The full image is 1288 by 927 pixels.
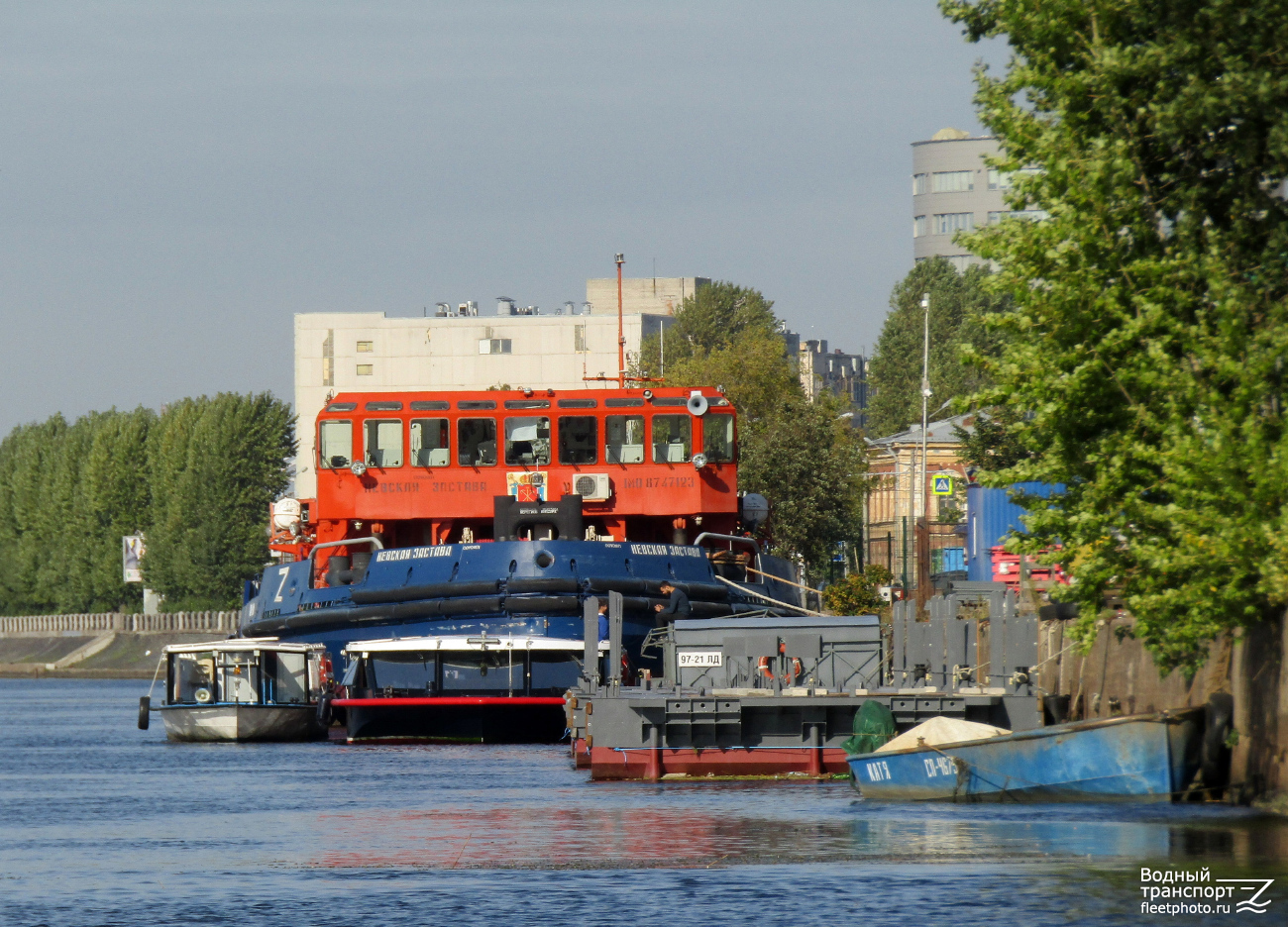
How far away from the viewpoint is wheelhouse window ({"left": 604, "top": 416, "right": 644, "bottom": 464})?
163ft

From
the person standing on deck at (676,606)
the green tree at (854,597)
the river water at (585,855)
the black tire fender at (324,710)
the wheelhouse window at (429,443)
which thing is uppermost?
the wheelhouse window at (429,443)

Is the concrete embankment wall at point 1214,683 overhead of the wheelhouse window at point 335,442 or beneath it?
beneath

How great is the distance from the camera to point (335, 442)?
50.4m

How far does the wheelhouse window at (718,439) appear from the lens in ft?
165

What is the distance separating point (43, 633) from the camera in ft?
491

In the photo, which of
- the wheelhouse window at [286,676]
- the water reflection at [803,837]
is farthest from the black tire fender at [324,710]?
the water reflection at [803,837]

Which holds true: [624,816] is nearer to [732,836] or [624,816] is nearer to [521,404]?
[732,836]

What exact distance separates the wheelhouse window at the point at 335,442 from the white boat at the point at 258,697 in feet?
13.7

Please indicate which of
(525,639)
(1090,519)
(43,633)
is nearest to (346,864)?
(1090,519)

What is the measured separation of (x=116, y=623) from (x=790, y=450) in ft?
252

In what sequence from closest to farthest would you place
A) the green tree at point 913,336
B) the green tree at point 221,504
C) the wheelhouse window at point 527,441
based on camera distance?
the wheelhouse window at point 527,441 → the green tree at point 913,336 → the green tree at point 221,504

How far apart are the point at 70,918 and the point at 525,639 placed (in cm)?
2275

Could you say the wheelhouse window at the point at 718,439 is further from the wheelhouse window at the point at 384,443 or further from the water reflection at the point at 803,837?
the water reflection at the point at 803,837

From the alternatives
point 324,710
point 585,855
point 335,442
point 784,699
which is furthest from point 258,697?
point 585,855
